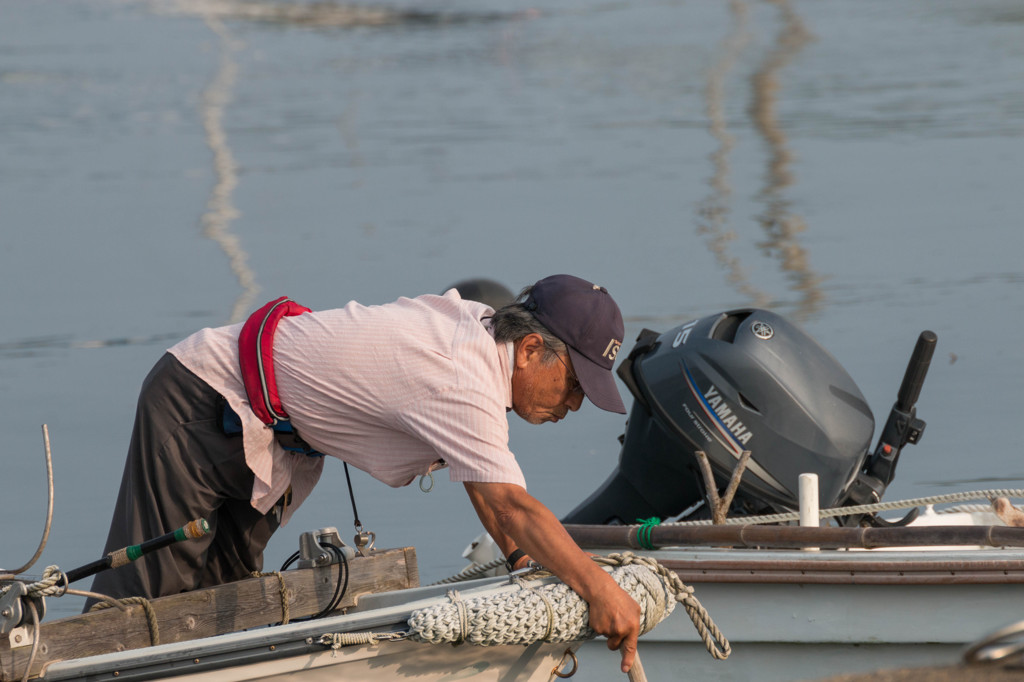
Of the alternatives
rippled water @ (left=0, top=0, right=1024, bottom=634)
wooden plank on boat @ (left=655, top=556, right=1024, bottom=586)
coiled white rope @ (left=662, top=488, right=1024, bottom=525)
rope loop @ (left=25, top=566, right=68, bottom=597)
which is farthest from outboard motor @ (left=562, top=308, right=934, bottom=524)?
rope loop @ (left=25, top=566, right=68, bottom=597)

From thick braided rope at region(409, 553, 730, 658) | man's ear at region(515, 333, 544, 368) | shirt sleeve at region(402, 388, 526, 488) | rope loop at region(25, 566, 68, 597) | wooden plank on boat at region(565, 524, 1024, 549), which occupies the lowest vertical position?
wooden plank on boat at region(565, 524, 1024, 549)

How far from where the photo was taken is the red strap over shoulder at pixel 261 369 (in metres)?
3.41

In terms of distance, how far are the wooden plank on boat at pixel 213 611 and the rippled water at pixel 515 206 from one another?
5.45 feet

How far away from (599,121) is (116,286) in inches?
307

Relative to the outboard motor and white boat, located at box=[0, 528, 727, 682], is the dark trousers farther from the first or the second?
the outboard motor

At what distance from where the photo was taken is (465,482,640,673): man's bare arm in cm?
305

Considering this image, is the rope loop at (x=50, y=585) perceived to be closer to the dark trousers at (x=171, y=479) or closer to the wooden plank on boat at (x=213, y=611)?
the wooden plank on boat at (x=213, y=611)

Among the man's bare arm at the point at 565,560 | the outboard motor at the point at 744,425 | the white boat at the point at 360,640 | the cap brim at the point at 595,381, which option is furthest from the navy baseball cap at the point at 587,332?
the outboard motor at the point at 744,425

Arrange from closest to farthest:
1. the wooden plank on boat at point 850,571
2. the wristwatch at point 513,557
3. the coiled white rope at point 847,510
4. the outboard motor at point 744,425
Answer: the wristwatch at point 513,557 → the wooden plank on boat at point 850,571 → the coiled white rope at point 847,510 → the outboard motor at point 744,425

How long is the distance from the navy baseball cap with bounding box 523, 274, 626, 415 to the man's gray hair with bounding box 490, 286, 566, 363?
0.02 m

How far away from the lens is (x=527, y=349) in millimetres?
3275

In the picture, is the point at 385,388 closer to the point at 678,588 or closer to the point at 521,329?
the point at 521,329

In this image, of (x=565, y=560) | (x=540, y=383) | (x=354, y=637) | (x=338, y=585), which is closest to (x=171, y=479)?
(x=338, y=585)

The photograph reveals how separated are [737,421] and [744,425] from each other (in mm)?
25
